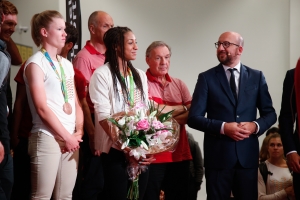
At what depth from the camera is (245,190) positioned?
386cm

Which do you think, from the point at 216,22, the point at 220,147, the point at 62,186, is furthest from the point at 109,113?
the point at 216,22

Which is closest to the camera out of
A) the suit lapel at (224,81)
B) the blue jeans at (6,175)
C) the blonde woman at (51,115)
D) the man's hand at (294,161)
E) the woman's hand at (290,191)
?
the blue jeans at (6,175)

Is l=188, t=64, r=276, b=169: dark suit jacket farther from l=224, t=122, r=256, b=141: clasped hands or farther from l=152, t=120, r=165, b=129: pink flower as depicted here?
l=152, t=120, r=165, b=129: pink flower

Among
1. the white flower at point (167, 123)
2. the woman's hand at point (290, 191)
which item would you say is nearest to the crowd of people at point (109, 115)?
the white flower at point (167, 123)

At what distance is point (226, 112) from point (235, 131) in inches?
7.8

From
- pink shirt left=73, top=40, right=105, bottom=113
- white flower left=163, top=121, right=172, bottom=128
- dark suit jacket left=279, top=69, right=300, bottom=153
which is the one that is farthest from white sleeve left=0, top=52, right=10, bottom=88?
dark suit jacket left=279, top=69, right=300, bottom=153

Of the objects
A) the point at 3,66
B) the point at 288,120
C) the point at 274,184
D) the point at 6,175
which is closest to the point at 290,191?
the point at 274,184

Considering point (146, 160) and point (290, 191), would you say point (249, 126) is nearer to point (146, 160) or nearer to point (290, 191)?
point (146, 160)

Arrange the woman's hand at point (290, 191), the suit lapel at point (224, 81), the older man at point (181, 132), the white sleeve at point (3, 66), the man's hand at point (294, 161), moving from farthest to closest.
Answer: the woman's hand at point (290, 191) < the older man at point (181, 132) < the suit lapel at point (224, 81) < the man's hand at point (294, 161) < the white sleeve at point (3, 66)

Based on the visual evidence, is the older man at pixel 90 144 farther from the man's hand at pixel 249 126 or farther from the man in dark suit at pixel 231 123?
the man's hand at pixel 249 126

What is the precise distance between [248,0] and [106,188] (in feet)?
13.6

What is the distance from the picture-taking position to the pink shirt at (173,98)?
167 inches

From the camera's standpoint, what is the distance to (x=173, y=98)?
437 centimetres

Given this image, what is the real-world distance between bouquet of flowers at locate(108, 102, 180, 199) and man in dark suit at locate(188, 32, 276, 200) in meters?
0.49
